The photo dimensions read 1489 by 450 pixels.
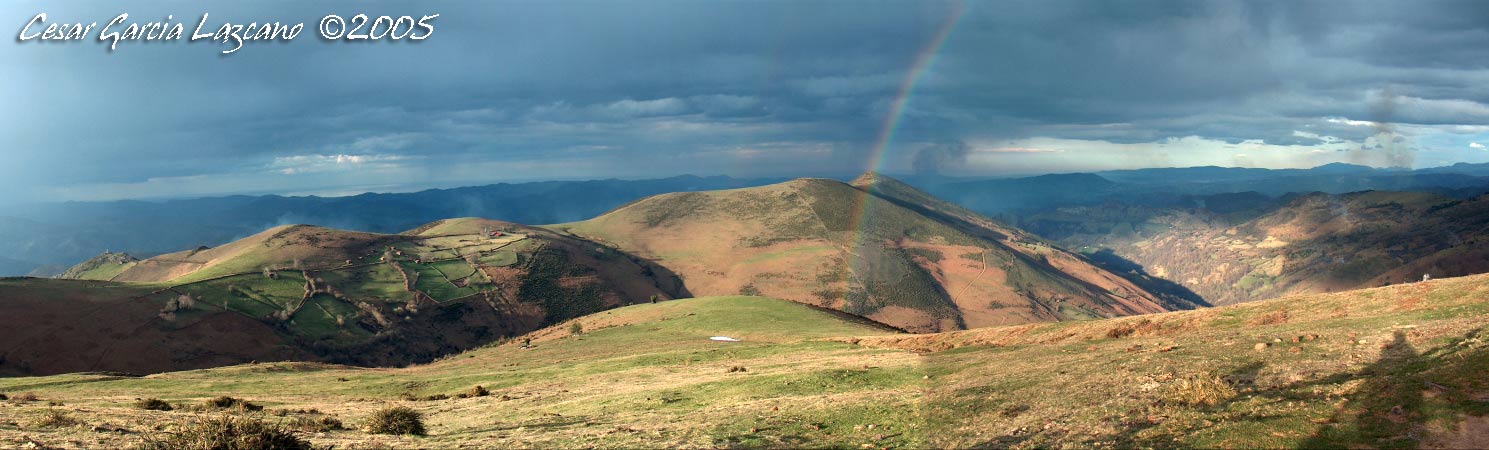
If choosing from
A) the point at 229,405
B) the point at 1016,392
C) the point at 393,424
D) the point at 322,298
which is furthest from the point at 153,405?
the point at 322,298

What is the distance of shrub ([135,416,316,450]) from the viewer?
13.5 meters

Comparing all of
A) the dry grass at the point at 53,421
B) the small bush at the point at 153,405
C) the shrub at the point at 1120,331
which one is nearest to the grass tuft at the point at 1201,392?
the shrub at the point at 1120,331

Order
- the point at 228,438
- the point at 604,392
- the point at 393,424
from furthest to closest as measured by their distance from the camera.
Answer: the point at 604,392 < the point at 393,424 < the point at 228,438

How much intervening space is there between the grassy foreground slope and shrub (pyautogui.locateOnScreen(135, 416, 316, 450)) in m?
2.28

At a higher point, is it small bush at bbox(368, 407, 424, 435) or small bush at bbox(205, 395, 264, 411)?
small bush at bbox(368, 407, 424, 435)

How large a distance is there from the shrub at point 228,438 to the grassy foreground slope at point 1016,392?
2280mm

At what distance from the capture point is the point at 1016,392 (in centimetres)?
1923

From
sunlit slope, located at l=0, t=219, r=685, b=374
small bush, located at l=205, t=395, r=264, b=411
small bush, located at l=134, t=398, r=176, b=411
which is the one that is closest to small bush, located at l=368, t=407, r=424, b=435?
small bush, located at l=205, t=395, r=264, b=411

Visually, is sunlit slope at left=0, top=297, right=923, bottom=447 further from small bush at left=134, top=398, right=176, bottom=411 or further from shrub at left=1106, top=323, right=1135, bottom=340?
shrub at left=1106, top=323, right=1135, bottom=340

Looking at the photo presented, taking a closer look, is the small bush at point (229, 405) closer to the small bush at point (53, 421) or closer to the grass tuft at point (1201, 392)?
the small bush at point (53, 421)

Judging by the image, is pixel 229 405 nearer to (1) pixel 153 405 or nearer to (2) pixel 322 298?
(1) pixel 153 405

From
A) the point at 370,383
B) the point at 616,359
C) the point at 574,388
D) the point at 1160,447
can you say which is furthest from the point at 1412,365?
the point at 370,383

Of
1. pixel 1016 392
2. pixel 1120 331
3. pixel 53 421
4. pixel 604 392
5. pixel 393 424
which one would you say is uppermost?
pixel 53 421

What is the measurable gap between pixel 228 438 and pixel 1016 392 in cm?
1921
